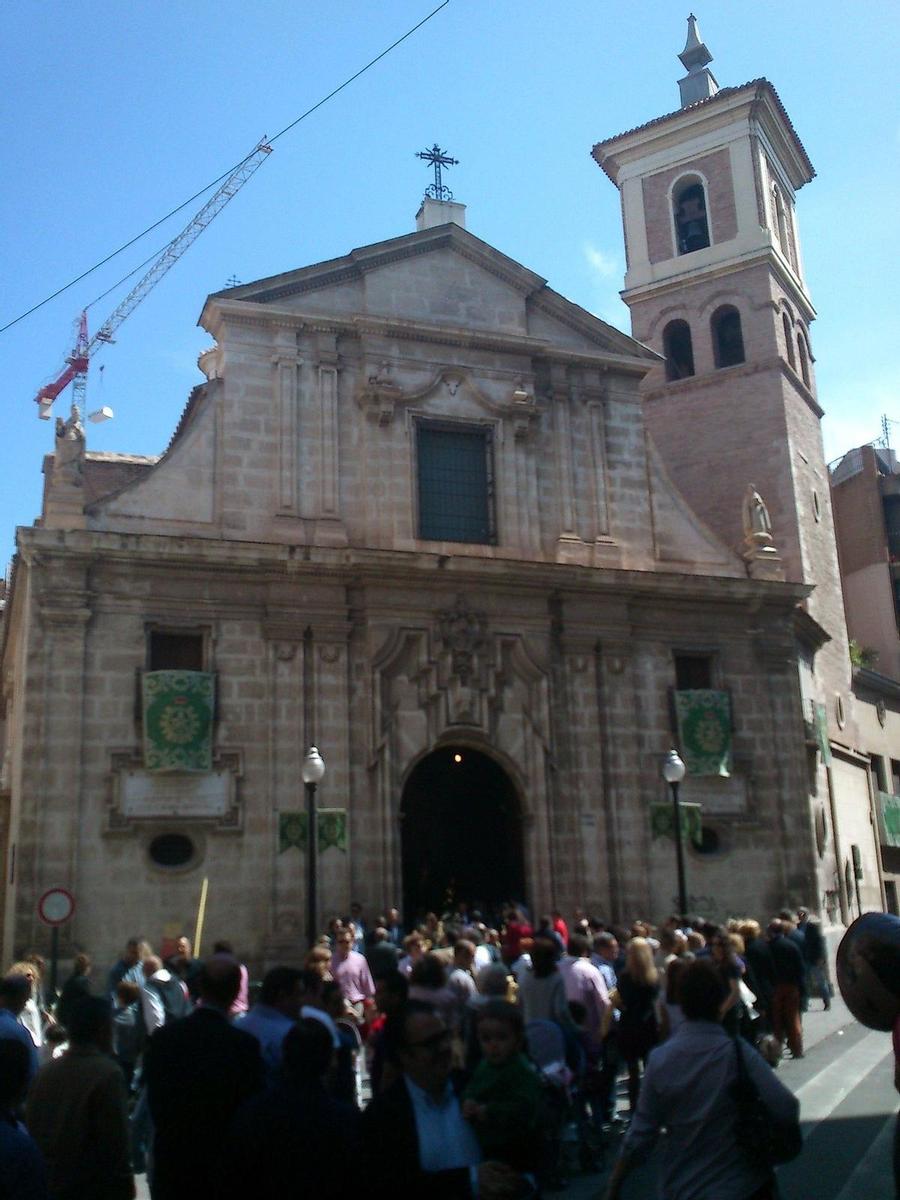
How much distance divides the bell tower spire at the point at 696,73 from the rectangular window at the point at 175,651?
83.2 ft

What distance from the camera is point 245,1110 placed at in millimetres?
4777

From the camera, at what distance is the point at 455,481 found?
955 inches

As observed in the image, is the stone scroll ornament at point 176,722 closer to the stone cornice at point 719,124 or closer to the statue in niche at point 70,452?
the statue in niche at point 70,452

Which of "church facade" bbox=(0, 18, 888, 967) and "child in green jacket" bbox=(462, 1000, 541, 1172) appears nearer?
"child in green jacket" bbox=(462, 1000, 541, 1172)

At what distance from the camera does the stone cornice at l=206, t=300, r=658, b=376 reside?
23125 millimetres

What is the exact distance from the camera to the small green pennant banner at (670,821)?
75.7 ft

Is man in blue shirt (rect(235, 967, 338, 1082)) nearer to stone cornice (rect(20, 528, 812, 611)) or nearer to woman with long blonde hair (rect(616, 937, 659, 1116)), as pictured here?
woman with long blonde hair (rect(616, 937, 659, 1116))

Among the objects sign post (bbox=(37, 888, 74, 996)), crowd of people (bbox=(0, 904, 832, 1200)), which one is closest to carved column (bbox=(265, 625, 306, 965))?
sign post (bbox=(37, 888, 74, 996))

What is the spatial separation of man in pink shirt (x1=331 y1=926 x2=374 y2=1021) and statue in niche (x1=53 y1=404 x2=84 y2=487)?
10552mm

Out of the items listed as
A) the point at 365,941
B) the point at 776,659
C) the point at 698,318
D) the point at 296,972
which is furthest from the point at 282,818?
the point at 698,318

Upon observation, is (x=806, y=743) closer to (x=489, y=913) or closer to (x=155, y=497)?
(x=489, y=913)

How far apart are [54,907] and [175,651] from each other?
540cm

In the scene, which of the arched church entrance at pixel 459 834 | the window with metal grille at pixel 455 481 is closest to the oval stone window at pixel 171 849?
the arched church entrance at pixel 459 834

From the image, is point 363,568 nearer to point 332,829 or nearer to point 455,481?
point 455,481
